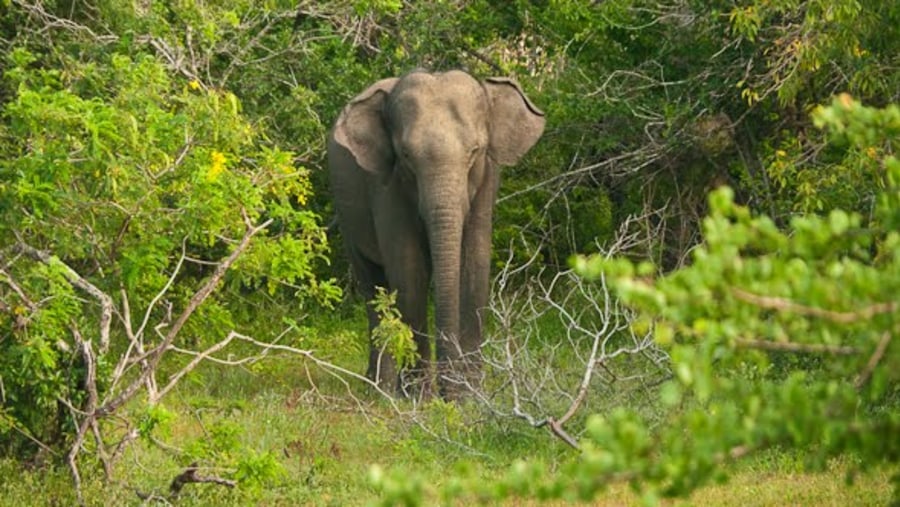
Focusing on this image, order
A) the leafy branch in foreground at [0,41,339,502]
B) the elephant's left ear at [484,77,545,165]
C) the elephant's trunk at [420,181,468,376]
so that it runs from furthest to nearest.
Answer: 1. the elephant's left ear at [484,77,545,165]
2. the elephant's trunk at [420,181,468,376]
3. the leafy branch in foreground at [0,41,339,502]

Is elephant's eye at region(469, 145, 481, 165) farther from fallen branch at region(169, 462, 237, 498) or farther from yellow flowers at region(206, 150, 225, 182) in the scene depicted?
fallen branch at region(169, 462, 237, 498)

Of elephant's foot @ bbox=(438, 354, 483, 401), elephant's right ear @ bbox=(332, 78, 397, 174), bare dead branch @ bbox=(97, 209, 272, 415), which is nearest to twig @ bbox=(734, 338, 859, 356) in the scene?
bare dead branch @ bbox=(97, 209, 272, 415)

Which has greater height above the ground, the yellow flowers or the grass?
the yellow flowers

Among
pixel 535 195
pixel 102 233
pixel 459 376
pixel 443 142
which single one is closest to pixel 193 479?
pixel 102 233

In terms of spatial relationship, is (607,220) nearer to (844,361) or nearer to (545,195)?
(545,195)

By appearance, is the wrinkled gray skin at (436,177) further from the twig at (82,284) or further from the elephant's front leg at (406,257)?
the twig at (82,284)

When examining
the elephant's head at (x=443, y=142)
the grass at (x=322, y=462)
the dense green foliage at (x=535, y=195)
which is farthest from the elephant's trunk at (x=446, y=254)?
the grass at (x=322, y=462)

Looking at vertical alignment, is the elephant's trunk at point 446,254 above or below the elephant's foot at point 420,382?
above

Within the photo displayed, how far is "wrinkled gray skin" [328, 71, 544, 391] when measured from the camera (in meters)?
13.2

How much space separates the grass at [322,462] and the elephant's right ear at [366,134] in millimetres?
1895

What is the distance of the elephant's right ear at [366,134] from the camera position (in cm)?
1392

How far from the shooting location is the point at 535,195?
17.6 m

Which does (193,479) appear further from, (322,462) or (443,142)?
(443,142)

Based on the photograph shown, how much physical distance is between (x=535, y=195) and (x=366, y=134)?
3.92m
